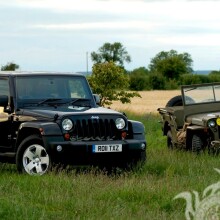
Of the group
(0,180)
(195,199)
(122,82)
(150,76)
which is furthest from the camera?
(150,76)

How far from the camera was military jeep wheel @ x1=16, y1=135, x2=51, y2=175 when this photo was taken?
12.5 metres

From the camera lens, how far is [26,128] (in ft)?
42.6

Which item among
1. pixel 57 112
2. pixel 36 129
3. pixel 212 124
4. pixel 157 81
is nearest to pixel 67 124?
pixel 57 112

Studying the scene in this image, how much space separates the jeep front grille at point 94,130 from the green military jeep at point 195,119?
3129 mm

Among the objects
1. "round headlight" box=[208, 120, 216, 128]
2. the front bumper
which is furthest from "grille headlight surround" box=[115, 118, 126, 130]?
"round headlight" box=[208, 120, 216, 128]

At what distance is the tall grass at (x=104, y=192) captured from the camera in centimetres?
877

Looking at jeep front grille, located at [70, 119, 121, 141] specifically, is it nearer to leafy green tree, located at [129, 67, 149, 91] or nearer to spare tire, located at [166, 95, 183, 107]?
spare tire, located at [166, 95, 183, 107]

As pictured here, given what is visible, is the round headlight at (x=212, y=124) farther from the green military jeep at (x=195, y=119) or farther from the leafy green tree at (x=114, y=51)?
the leafy green tree at (x=114, y=51)

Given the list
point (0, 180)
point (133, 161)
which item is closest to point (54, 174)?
point (0, 180)

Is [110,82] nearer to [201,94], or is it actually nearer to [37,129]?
[201,94]

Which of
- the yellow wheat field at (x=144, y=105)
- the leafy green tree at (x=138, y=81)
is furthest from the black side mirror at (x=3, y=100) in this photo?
the leafy green tree at (x=138, y=81)

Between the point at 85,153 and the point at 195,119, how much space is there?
4.55 meters

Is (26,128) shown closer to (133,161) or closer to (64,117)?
(64,117)

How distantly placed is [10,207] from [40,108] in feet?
15.5
